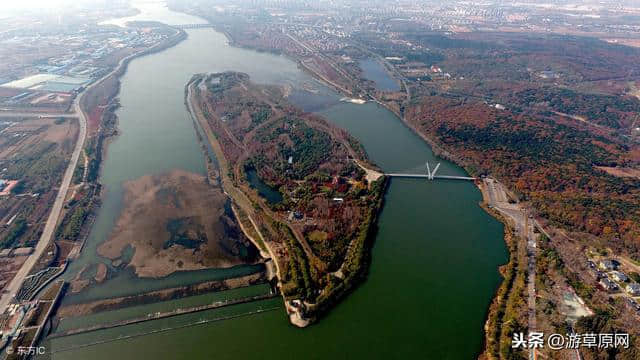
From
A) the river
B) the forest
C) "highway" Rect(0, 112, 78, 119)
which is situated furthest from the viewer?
"highway" Rect(0, 112, 78, 119)

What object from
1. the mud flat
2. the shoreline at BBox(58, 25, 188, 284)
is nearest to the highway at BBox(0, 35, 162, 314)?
the shoreline at BBox(58, 25, 188, 284)

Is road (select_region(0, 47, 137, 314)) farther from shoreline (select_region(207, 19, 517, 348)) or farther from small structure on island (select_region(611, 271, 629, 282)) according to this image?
small structure on island (select_region(611, 271, 629, 282))

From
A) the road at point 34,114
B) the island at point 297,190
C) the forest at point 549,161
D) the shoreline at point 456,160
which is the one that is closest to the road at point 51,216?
the road at point 34,114

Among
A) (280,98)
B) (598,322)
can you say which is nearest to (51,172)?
(280,98)

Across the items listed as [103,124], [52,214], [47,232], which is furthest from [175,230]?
[103,124]

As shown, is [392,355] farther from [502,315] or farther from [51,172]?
[51,172]

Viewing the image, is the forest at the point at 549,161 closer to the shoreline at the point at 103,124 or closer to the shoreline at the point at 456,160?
the shoreline at the point at 456,160
